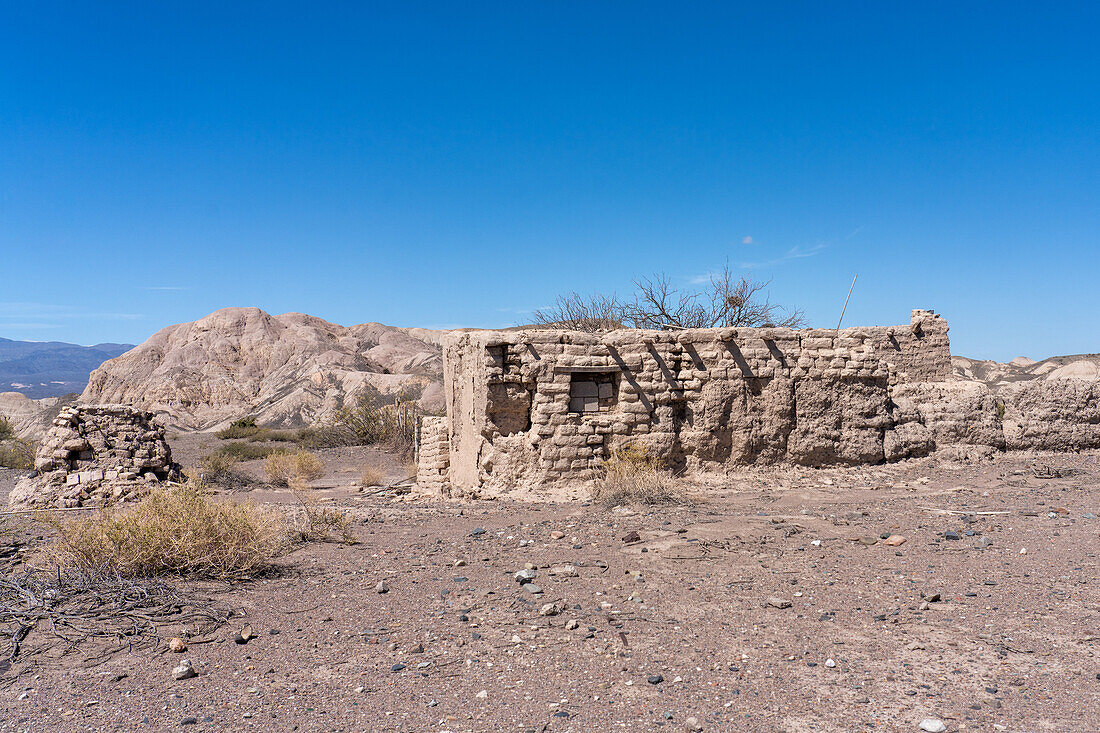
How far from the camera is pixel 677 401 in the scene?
8.91 m

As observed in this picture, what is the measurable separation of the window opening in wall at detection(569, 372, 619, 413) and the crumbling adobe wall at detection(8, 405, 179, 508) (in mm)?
6631

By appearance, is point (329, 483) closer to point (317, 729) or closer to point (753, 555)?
point (753, 555)

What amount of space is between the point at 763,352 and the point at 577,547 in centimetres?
452

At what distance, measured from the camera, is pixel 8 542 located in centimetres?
630

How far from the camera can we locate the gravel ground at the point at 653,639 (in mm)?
3018

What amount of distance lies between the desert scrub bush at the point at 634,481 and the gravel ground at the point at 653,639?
3.00 ft

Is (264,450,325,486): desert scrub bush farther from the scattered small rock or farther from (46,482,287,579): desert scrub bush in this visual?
the scattered small rock

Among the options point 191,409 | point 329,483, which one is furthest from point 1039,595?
point 191,409

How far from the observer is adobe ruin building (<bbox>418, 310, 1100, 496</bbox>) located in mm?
8711

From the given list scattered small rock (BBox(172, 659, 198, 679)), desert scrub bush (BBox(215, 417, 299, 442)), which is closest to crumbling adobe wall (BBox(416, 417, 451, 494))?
scattered small rock (BBox(172, 659, 198, 679))

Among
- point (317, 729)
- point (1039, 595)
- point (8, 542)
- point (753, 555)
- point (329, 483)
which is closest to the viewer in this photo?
point (317, 729)

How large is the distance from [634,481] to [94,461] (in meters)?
8.62

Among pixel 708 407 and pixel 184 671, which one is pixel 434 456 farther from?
pixel 184 671

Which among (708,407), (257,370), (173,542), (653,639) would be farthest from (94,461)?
(257,370)
